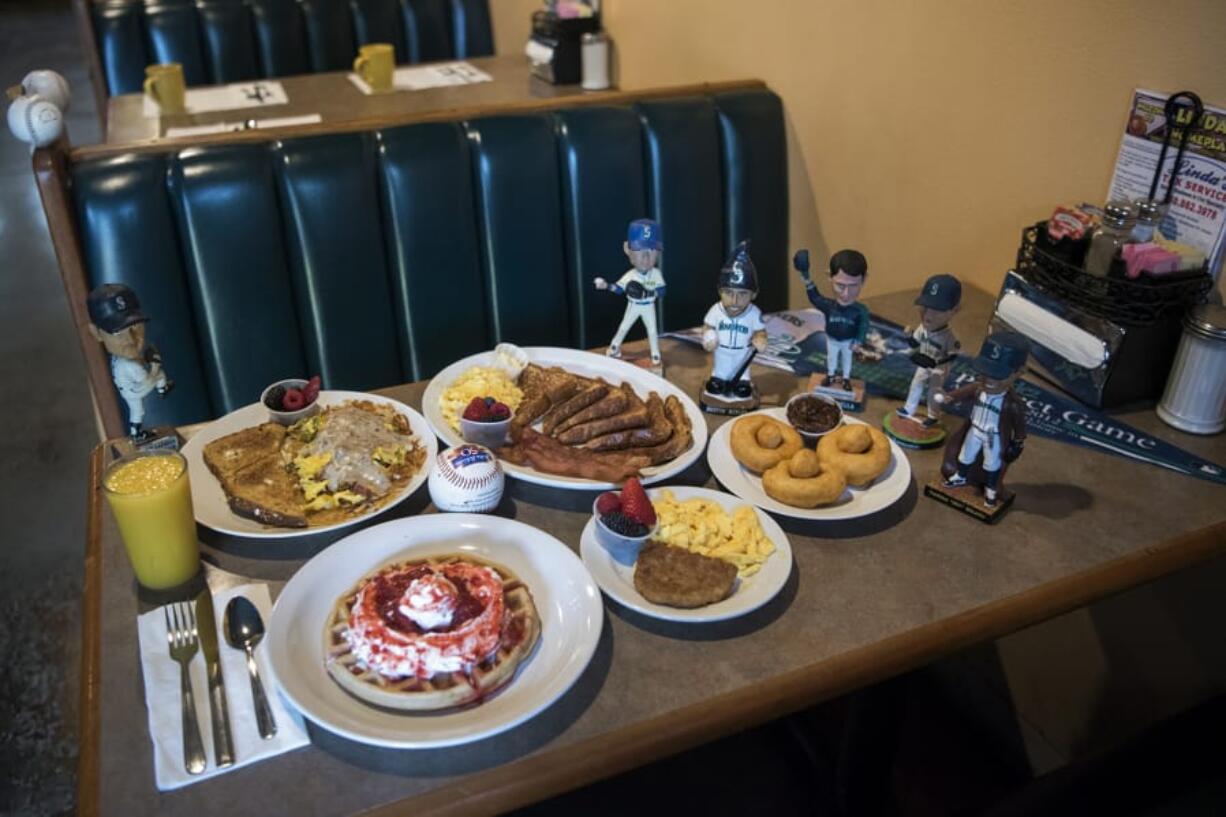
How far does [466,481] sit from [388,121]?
3.40 feet

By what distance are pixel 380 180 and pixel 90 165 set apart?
51 cm

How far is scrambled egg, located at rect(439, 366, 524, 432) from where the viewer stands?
1421 millimetres

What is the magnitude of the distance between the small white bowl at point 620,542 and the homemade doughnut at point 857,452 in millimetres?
284

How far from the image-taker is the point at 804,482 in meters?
1.23

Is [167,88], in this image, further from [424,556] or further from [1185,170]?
[1185,170]

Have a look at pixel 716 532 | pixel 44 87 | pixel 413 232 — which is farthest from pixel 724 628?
pixel 44 87

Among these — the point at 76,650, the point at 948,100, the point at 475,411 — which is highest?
the point at 948,100

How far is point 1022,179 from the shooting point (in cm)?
168

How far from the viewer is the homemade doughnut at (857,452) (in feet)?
4.14

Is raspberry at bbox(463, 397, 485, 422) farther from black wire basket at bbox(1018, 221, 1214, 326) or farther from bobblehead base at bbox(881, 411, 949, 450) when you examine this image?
black wire basket at bbox(1018, 221, 1214, 326)

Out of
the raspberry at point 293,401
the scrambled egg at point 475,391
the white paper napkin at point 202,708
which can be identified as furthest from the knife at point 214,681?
the scrambled egg at point 475,391

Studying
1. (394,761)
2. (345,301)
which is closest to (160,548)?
(394,761)

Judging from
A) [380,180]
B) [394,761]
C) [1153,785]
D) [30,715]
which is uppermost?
[380,180]

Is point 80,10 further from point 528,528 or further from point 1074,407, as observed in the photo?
point 1074,407
